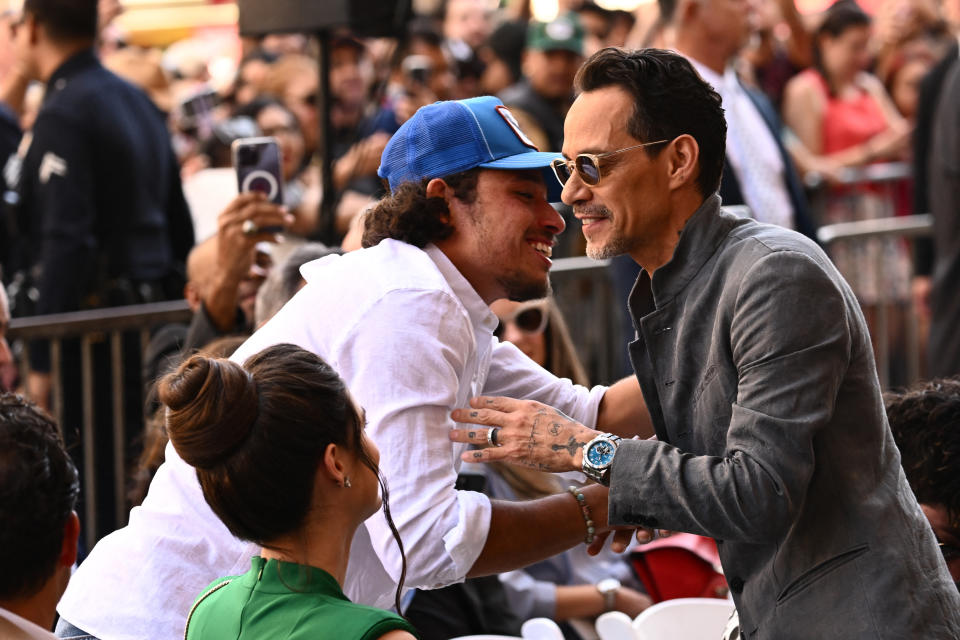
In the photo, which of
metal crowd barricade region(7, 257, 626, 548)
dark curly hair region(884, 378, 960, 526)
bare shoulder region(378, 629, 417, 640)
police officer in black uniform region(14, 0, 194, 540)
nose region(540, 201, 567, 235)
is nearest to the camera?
bare shoulder region(378, 629, 417, 640)

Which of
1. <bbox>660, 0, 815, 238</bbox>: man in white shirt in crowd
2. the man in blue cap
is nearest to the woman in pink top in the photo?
<bbox>660, 0, 815, 238</bbox>: man in white shirt in crowd

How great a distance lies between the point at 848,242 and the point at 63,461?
5154mm

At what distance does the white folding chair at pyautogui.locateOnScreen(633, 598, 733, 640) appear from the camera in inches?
128

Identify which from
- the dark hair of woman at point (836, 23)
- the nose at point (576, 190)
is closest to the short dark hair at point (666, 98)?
the nose at point (576, 190)

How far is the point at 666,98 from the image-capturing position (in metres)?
2.40

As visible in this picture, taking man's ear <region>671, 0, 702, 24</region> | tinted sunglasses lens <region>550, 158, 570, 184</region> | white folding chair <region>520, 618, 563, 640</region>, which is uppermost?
tinted sunglasses lens <region>550, 158, 570, 184</region>

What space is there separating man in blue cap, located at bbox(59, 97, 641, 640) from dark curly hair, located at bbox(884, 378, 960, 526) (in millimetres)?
702

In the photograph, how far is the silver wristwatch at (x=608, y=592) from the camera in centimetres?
415

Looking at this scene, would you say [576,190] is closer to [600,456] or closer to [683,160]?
[683,160]

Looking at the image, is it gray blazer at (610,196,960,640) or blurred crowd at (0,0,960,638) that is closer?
gray blazer at (610,196,960,640)

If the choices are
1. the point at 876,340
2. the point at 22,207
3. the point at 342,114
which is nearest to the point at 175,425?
the point at 22,207

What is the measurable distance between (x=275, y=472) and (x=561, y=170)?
88 cm

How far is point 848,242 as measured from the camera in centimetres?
670

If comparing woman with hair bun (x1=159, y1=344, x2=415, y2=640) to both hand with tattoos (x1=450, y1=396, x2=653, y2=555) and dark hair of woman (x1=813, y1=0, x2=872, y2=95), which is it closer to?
hand with tattoos (x1=450, y1=396, x2=653, y2=555)
